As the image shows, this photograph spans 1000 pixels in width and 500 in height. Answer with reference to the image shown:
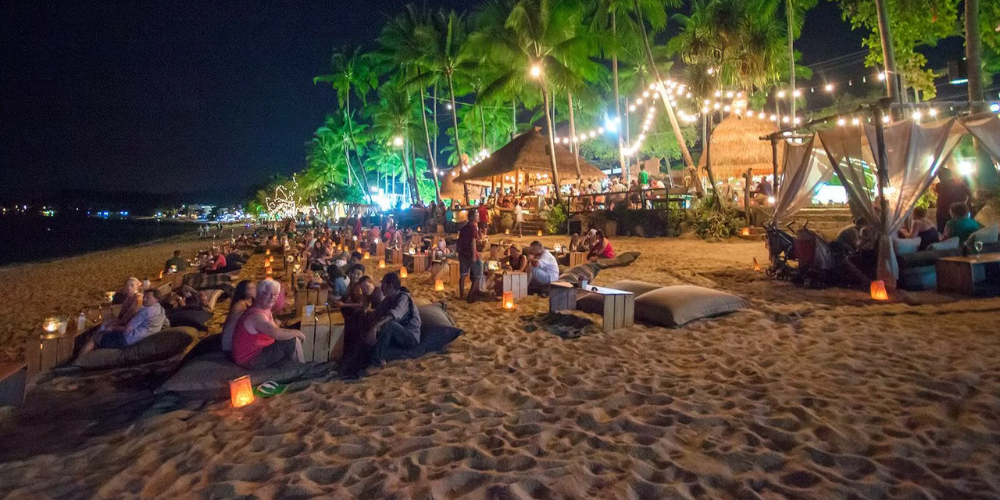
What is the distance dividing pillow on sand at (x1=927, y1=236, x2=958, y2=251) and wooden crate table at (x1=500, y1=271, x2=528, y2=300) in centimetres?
603

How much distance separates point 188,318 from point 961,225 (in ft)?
37.8

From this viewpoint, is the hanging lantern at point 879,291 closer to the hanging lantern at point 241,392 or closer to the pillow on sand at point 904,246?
the pillow on sand at point 904,246

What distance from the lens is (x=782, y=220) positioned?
1057 cm

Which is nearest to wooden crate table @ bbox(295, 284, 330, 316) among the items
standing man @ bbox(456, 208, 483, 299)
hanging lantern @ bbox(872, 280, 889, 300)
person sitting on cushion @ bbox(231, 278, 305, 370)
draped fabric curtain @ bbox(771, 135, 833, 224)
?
standing man @ bbox(456, 208, 483, 299)

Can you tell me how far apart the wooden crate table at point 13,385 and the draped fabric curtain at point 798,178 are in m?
11.1

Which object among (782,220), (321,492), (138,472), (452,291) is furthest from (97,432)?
(782,220)

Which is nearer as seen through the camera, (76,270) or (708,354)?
(708,354)

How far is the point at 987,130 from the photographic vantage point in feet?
25.9

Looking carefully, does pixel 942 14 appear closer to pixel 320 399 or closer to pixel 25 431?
pixel 320 399

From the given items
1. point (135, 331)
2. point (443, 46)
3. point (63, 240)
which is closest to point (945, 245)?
point (135, 331)

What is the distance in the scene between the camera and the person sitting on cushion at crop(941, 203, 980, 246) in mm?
7902

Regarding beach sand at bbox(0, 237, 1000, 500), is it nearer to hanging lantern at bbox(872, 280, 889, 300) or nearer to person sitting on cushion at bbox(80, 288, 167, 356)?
person sitting on cushion at bbox(80, 288, 167, 356)

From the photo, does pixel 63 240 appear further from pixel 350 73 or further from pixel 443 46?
pixel 443 46

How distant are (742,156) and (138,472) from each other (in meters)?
23.1
